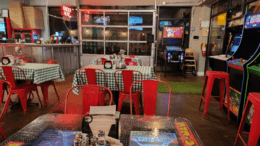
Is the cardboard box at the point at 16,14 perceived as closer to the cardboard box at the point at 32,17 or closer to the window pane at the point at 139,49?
the cardboard box at the point at 32,17

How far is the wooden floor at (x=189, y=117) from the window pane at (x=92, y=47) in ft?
11.2

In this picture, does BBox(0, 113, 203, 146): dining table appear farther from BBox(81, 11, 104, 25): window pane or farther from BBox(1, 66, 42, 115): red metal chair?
BBox(81, 11, 104, 25): window pane

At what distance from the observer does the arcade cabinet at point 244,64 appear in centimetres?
223

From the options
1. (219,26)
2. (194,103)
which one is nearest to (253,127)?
(194,103)

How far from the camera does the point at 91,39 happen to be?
6.91m

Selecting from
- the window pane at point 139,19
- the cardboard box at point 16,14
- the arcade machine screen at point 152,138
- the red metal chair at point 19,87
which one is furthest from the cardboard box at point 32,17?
the arcade machine screen at point 152,138

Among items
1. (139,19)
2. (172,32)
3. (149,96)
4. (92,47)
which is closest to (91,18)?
(92,47)

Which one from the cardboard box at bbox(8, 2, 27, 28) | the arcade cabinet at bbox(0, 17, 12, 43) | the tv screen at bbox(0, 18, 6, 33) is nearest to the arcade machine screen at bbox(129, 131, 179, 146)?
the cardboard box at bbox(8, 2, 27, 28)

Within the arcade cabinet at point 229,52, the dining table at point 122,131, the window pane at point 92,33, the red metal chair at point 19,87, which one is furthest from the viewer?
the window pane at point 92,33

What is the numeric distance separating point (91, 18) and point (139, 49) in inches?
95.6

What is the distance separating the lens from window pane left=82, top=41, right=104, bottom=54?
7008mm

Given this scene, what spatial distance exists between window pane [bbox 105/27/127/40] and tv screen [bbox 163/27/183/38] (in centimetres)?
165

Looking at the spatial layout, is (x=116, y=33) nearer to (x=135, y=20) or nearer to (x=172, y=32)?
(x=135, y=20)

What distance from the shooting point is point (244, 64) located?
2.24m
